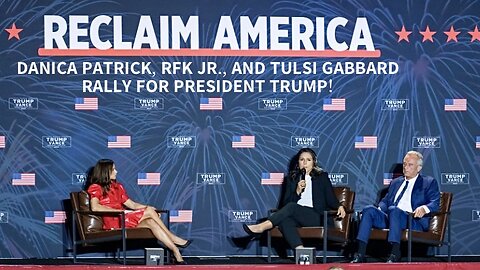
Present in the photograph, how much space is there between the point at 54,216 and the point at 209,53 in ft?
6.83

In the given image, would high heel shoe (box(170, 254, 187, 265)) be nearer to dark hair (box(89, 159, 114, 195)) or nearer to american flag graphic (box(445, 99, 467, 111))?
dark hair (box(89, 159, 114, 195))

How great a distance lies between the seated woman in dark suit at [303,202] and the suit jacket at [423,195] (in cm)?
47

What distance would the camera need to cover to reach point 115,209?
925 centimetres

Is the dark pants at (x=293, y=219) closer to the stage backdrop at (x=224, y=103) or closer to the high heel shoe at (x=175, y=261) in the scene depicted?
the stage backdrop at (x=224, y=103)

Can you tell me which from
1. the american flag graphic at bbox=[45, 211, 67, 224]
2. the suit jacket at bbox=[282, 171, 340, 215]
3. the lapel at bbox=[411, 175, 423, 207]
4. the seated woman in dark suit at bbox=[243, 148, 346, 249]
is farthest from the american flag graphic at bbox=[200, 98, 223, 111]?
the lapel at bbox=[411, 175, 423, 207]

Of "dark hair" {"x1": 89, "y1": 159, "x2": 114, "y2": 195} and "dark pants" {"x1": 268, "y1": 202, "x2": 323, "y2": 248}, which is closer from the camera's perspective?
"dark pants" {"x1": 268, "y1": 202, "x2": 323, "y2": 248}

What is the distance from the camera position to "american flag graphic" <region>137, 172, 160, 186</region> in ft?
31.9

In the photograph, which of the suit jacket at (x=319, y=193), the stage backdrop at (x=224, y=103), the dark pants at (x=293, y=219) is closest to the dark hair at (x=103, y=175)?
the stage backdrop at (x=224, y=103)

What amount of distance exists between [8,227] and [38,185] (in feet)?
1.55

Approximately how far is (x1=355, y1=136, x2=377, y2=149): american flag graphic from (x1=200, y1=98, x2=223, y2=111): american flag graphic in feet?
4.36

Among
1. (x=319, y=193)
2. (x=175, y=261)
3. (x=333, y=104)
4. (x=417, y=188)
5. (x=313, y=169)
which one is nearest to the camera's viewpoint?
(x=175, y=261)

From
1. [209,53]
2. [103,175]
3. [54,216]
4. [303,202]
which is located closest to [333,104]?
[303,202]

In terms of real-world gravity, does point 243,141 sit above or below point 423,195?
above

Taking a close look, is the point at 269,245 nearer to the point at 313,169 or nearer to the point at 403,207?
the point at 313,169
